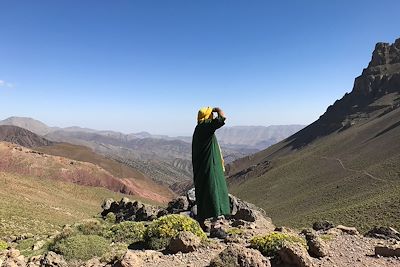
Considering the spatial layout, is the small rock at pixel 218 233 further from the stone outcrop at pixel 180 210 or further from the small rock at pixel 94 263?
the small rock at pixel 94 263

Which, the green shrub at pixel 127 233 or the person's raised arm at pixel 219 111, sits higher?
the person's raised arm at pixel 219 111

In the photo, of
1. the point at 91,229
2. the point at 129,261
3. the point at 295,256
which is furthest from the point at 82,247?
the point at 295,256

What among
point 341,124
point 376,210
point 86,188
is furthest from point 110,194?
point 341,124

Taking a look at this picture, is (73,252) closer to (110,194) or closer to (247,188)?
(110,194)

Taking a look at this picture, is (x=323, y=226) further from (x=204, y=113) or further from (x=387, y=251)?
(x=204, y=113)

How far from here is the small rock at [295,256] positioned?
8.45 m

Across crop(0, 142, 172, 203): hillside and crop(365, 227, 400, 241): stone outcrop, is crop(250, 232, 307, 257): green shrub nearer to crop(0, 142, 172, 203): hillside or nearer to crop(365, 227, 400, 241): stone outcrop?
crop(365, 227, 400, 241): stone outcrop

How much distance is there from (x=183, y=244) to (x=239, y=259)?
88.8 inches

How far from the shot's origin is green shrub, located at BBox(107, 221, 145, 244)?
12.6m

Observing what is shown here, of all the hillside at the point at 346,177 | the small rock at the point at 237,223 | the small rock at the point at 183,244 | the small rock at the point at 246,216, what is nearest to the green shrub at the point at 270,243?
the small rock at the point at 183,244

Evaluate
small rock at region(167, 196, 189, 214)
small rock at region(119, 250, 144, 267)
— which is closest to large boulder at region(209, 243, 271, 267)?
small rock at region(119, 250, 144, 267)

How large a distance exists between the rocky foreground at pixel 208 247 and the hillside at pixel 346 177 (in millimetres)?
26132

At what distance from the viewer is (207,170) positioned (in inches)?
497

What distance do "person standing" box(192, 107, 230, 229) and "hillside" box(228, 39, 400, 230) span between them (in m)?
26.9
